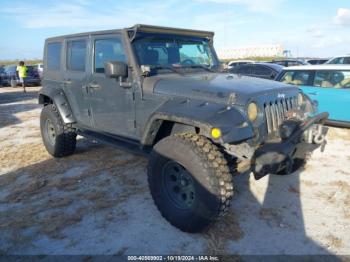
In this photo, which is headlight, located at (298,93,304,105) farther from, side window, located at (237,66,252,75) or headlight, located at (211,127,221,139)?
side window, located at (237,66,252,75)

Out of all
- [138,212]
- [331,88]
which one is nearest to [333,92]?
[331,88]

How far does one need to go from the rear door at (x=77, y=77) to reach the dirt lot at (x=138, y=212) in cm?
89

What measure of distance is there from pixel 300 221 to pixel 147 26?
2850mm

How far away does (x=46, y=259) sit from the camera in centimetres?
299

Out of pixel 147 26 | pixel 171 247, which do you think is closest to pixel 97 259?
pixel 171 247

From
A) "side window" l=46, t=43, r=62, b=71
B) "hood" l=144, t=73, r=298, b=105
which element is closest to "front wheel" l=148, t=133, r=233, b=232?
"hood" l=144, t=73, r=298, b=105

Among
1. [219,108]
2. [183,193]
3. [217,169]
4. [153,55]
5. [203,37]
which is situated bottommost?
[183,193]

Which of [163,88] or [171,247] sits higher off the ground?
[163,88]

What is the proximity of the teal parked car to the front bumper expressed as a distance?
13.1ft

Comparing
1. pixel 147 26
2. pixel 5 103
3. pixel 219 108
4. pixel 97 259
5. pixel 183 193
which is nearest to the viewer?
pixel 97 259

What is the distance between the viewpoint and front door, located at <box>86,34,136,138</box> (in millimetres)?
4074

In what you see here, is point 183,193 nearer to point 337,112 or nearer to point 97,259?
point 97,259

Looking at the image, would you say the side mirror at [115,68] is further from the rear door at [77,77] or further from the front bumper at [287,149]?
the front bumper at [287,149]

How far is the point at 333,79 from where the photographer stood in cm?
733
